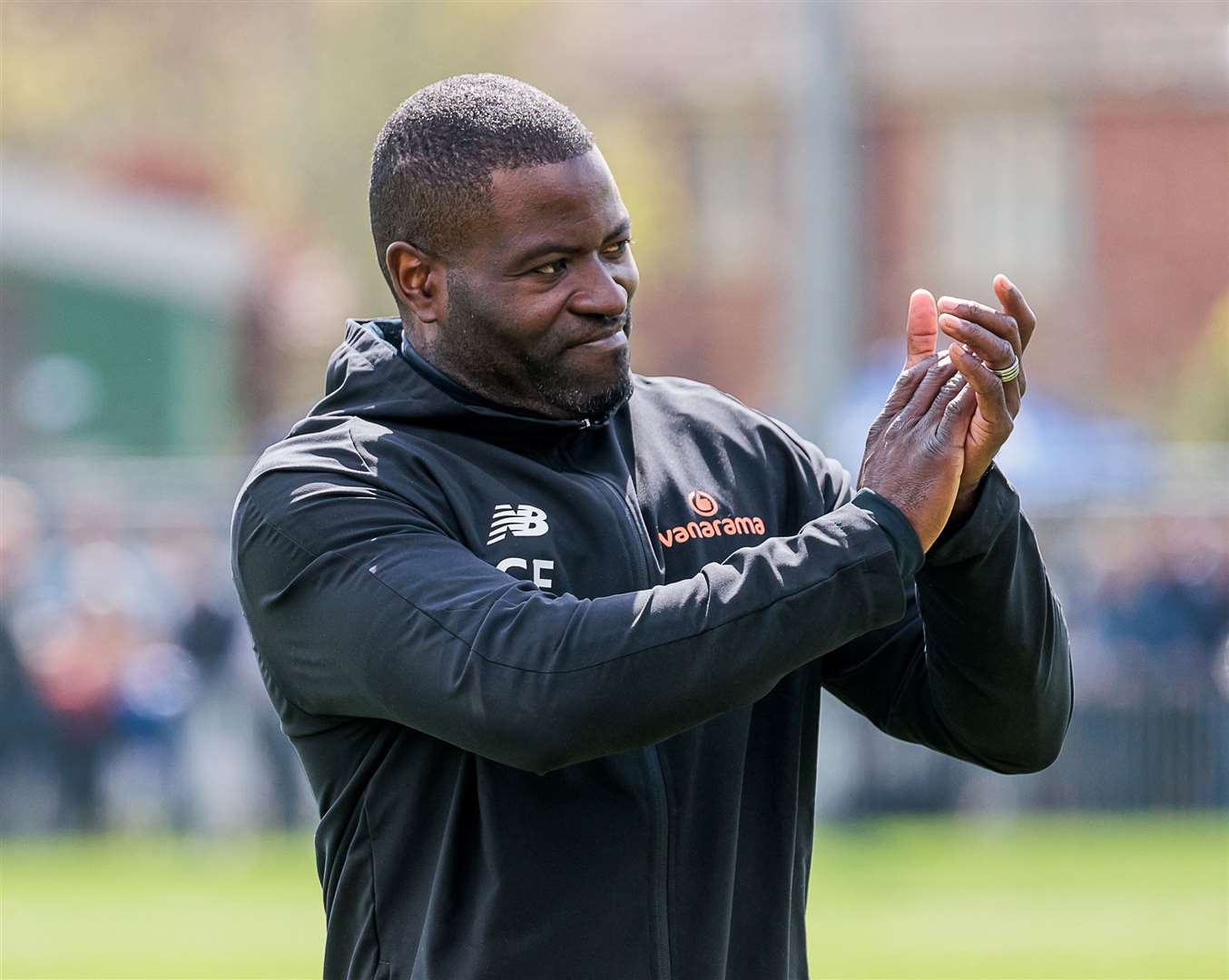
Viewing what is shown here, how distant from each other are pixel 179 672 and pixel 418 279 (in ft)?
37.9

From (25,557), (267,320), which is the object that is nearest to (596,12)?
(267,320)

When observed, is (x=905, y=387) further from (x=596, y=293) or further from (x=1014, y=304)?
(x=596, y=293)

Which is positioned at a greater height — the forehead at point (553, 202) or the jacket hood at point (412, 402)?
the forehead at point (553, 202)

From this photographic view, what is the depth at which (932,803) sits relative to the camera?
47.4 feet

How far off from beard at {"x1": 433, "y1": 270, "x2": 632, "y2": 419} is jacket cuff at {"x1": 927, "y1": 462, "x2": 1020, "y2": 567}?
0.57 metres

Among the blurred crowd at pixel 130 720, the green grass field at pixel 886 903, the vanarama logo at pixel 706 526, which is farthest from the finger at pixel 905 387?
the blurred crowd at pixel 130 720

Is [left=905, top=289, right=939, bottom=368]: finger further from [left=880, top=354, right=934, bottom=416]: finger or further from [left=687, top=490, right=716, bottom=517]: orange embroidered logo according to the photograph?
[left=687, top=490, right=716, bottom=517]: orange embroidered logo

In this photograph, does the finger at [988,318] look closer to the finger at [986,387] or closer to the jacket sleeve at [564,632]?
the finger at [986,387]

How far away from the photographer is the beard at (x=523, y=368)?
3.23 m

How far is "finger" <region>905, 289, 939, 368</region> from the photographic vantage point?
312 centimetres

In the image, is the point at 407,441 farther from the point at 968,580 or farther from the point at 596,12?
the point at 596,12

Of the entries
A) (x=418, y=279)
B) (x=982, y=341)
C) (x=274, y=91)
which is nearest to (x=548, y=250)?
(x=418, y=279)

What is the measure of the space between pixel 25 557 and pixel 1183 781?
819 cm

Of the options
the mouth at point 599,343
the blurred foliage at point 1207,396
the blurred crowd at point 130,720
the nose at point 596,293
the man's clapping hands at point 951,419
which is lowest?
the blurred foliage at point 1207,396
